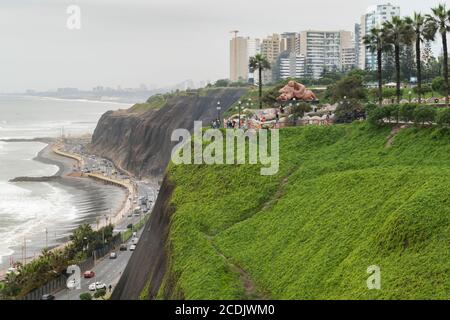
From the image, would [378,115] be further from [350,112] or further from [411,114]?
[350,112]

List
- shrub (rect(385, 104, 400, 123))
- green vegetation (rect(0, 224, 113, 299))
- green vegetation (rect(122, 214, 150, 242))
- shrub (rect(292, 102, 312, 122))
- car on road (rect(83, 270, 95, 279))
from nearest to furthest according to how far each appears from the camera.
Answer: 1. shrub (rect(385, 104, 400, 123))
2. green vegetation (rect(0, 224, 113, 299))
3. car on road (rect(83, 270, 95, 279))
4. shrub (rect(292, 102, 312, 122))
5. green vegetation (rect(122, 214, 150, 242))

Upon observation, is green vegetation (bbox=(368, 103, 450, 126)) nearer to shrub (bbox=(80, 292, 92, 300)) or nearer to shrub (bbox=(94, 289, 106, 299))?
shrub (bbox=(94, 289, 106, 299))

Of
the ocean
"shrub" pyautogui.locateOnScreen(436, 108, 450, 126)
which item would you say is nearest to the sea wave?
the ocean

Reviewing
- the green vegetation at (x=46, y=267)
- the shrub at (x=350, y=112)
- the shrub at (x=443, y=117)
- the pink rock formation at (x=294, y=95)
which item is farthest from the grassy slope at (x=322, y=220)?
the pink rock formation at (x=294, y=95)

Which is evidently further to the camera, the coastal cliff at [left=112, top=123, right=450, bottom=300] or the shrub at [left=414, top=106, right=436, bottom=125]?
the shrub at [left=414, top=106, right=436, bottom=125]

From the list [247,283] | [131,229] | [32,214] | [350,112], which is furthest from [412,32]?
[32,214]
